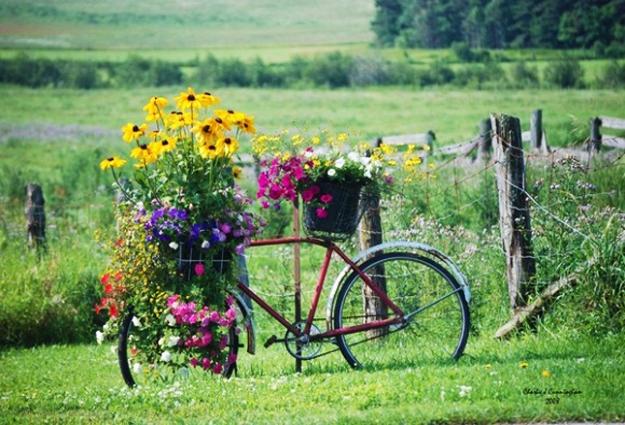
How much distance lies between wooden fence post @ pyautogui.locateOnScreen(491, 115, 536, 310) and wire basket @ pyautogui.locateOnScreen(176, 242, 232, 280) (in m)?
2.37

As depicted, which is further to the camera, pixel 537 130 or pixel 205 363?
pixel 537 130

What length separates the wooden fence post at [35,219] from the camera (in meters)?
11.7

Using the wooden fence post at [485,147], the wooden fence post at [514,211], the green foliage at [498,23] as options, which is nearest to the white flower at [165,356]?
the wooden fence post at [514,211]

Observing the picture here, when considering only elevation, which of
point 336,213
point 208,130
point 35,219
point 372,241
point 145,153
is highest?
point 208,130

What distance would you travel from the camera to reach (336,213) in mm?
7008

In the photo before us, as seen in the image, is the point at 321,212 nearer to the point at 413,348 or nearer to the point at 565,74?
the point at 413,348

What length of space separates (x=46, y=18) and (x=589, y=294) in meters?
20.0

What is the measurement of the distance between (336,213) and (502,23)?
16213 mm

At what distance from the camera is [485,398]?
6055mm

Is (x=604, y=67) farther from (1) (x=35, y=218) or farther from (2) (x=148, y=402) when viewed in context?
(2) (x=148, y=402)

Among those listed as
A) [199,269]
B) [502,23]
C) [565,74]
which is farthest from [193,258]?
[502,23]

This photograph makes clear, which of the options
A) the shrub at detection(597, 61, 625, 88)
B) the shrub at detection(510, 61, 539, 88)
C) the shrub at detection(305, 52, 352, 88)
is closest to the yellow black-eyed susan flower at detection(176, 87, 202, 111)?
the shrub at detection(597, 61, 625, 88)

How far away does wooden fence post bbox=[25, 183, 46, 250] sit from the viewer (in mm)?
11688

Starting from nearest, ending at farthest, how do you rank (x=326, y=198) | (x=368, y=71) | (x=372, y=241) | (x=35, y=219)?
(x=326, y=198)
(x=372, y=241)
(x=35, y=219)
(x=368, y=71)
